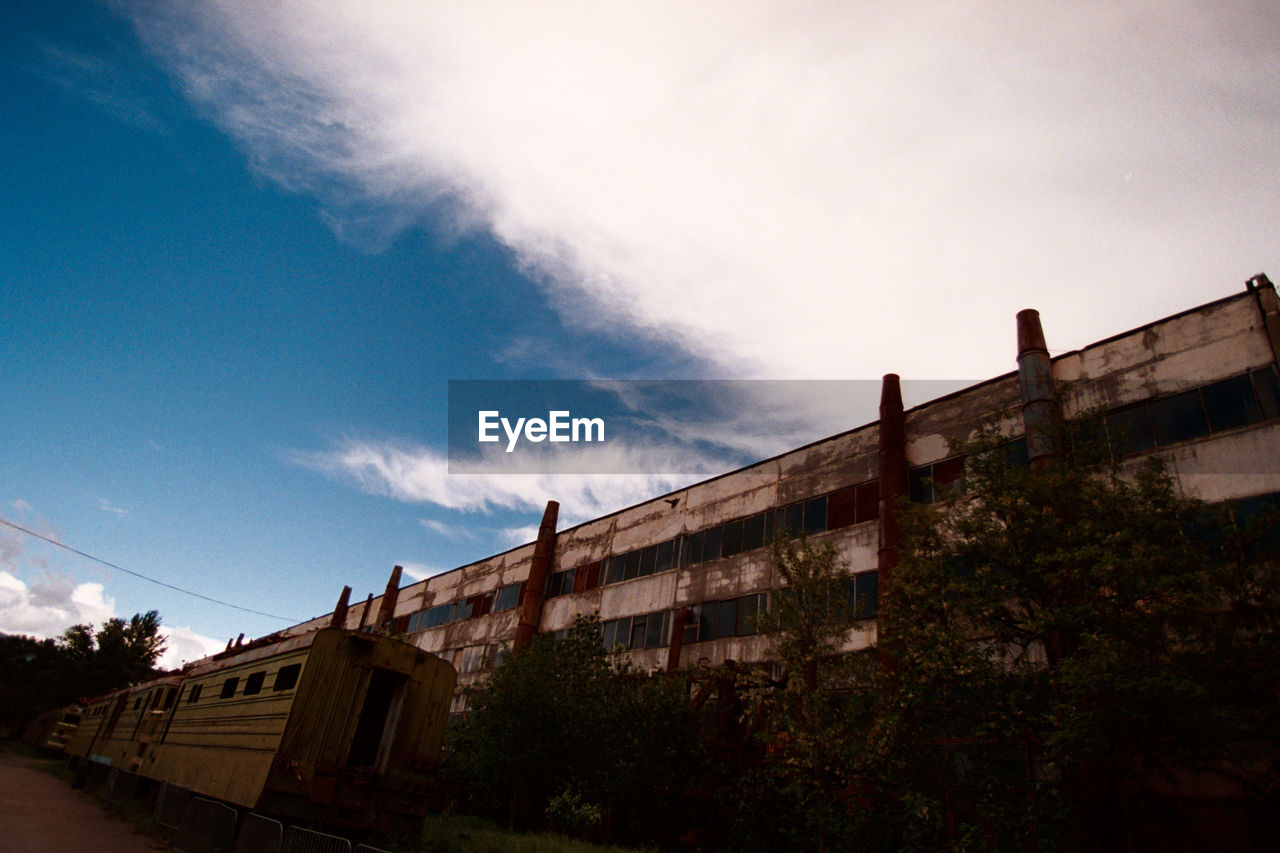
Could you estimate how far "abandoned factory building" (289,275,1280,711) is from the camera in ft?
51.7

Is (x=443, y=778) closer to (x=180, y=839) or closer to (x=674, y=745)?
(x=674, y=745)

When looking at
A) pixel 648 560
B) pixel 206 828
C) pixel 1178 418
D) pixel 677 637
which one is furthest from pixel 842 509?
pixel 206 828

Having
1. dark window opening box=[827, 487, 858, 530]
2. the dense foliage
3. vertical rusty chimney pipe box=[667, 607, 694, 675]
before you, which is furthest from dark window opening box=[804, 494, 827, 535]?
→ the dense foliage

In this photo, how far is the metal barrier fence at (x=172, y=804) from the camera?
1359cm

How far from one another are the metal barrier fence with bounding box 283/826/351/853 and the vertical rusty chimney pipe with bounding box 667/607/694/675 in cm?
1590

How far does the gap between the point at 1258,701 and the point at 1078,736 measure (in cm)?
279

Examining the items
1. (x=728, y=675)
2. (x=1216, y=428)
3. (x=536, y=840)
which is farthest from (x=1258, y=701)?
(x=536, y=840)

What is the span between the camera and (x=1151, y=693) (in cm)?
1021

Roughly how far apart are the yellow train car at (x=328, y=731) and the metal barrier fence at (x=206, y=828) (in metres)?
0.46

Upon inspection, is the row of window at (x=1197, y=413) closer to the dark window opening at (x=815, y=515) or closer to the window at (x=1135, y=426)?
the window at (x=1135, y=426)

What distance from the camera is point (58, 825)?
13.8 metres

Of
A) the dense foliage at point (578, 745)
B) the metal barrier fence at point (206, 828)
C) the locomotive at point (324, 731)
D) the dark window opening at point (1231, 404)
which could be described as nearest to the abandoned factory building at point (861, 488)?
the dark window opening at point (1231, 404)

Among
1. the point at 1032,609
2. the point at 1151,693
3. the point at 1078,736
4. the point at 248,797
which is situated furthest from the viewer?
the point at 1032,609

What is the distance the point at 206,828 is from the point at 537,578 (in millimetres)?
22118
